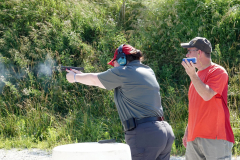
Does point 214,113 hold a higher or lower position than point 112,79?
lower

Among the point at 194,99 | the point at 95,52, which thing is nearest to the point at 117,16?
the point at 95,52

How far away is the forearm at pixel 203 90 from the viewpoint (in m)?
3.01

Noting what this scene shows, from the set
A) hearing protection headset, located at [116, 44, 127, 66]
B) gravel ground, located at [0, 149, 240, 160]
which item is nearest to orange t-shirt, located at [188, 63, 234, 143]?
hearing protection headset, located at [116, 44, 127, 66]

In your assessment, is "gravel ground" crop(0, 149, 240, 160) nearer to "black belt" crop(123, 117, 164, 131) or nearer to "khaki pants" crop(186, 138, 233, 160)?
"khaki pants" crop(186, 138, 233, 160)

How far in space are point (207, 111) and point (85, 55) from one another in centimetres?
547

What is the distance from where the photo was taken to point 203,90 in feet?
9.86

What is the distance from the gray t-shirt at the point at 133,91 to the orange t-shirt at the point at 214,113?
1.43ft

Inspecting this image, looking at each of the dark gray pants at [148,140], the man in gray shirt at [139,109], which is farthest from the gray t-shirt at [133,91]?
the dark gray pants at [148,140]

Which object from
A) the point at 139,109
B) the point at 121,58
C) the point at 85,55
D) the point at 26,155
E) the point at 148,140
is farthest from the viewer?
the point at 85,55

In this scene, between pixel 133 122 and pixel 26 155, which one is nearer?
pixel 133 122

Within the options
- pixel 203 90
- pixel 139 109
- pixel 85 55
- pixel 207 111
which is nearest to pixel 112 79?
pixel 139 109

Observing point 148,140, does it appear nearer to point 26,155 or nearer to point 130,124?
point 130,124

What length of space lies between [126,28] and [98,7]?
133 cm

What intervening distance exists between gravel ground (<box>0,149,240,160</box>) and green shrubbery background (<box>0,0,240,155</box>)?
240 millimetres
